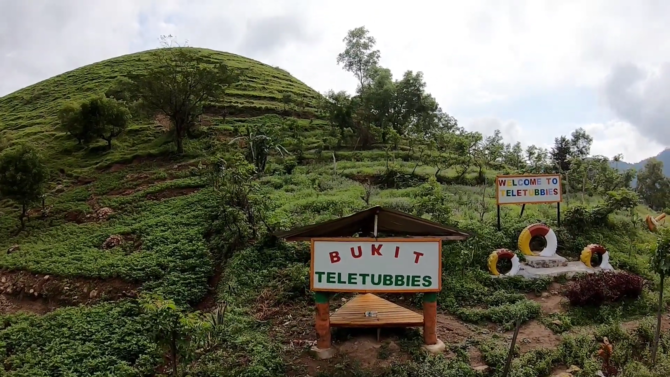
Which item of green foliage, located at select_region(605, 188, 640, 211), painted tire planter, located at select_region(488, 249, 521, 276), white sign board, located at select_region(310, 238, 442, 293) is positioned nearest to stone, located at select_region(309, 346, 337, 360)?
white sign board, located at select_region(310, 238, 442, 293)

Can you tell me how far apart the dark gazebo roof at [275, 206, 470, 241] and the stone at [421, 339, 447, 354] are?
66.5 inches

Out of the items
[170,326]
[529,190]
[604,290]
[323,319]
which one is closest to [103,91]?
[529,190]

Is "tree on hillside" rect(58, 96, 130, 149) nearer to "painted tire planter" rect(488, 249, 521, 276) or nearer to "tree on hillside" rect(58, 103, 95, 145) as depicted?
"tree on hillside" rect(58, 103, 95, 145)

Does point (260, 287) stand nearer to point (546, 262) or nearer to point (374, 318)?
point (374, 318)

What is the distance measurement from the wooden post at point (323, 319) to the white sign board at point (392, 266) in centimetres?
38

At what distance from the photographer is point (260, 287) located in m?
10.4

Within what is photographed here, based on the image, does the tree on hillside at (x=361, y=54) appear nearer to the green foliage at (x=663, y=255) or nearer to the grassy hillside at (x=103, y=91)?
the grassy hillside at (x=103, y=91)

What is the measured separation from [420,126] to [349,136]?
19.1ft

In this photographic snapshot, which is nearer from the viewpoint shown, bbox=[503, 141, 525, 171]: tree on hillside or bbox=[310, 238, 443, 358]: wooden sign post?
bbox=[310, 238, 443, 358]: wooden sign post

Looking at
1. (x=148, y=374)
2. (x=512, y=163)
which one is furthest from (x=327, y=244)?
(x=512, y=163)

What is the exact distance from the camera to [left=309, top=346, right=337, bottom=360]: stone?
7281mm

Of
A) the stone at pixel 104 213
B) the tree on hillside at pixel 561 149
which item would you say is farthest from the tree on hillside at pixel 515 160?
the stone at pixel 104 213

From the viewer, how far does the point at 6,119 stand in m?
39.1

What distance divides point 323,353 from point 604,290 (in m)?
5.87
